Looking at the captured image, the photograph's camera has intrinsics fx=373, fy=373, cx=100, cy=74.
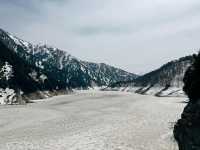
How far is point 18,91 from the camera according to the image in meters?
169

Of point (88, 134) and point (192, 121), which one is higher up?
point (192, 121)

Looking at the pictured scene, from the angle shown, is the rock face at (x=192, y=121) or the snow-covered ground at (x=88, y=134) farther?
the snow-covered ground at (x=88, y=134)

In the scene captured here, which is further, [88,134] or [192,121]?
[88,134]

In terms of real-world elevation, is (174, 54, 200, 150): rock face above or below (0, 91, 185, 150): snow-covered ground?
above

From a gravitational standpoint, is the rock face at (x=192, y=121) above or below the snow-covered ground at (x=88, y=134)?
above

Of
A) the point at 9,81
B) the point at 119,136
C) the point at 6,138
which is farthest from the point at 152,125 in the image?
the point at 9,81

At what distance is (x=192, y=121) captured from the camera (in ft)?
98.4

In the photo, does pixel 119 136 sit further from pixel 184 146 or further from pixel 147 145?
pixel 184 146

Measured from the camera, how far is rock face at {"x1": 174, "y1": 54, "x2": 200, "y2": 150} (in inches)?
1153

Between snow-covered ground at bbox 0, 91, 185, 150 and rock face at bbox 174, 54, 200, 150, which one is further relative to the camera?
snow-covered ground at bbox 0, 91, 185, 150

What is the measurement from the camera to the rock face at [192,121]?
1153 inches

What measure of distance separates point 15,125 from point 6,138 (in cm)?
1406

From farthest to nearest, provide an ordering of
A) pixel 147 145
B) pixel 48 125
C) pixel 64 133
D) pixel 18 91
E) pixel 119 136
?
pixel 18 91
pixel 48 125
pixel 64 133
pixel 119 136
pixel 147 145

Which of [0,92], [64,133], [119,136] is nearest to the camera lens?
[119,136]
